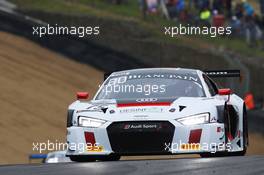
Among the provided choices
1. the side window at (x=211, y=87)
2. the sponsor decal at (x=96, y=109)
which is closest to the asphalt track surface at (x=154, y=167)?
the sponsor decal at (x=96, y=109)

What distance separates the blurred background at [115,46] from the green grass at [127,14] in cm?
3

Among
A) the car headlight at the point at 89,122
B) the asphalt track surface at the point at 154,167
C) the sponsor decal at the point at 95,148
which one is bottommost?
the asphalt track surface at the point at 154,167

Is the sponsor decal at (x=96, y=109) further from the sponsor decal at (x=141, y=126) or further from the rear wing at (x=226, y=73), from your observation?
the rear wing at (x=226, y=73)

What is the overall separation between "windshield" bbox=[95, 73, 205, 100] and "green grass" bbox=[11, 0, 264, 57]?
15206 mm

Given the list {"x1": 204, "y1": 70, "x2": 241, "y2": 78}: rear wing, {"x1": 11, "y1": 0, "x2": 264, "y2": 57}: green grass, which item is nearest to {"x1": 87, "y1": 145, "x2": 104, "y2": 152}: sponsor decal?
{"x1": 204, "y1": 70, "x2": 241, "y2": 78}: rear wing

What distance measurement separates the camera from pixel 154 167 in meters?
9.77

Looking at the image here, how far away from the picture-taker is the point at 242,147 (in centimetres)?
1295

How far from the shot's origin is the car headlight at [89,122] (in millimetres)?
11977

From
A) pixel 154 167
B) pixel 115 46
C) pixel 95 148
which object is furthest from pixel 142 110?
pixel 115 46

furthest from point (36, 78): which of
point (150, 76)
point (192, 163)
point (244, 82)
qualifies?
point (192, 163)

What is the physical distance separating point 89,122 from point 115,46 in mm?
16795

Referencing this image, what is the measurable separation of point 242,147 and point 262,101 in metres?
13.3

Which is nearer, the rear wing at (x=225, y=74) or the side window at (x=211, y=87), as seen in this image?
the side window at (x=211, y=87)

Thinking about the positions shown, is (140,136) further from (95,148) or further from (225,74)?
(225,74)
